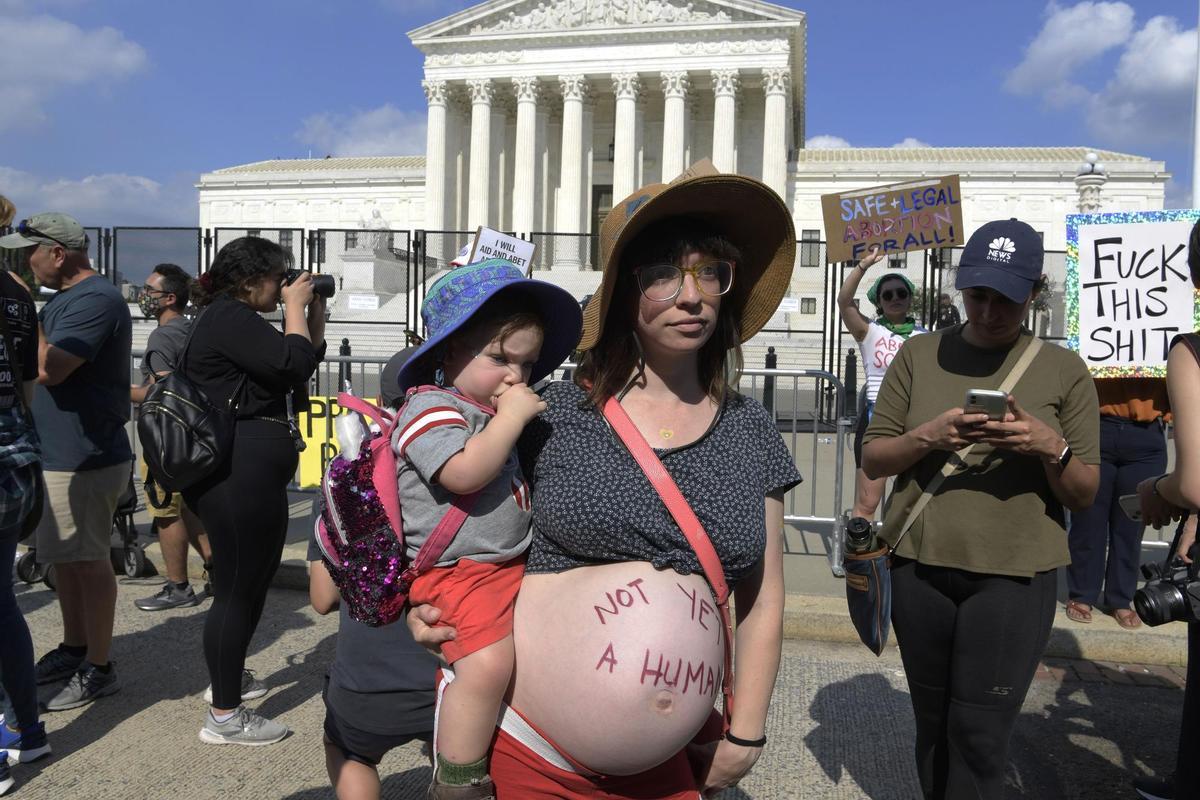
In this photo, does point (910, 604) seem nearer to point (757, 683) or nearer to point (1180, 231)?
point (757, 683)

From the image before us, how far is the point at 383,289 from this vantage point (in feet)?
82.1

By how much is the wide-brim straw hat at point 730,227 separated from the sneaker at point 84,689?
136 inches

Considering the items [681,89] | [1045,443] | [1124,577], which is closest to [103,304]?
[1045,443]

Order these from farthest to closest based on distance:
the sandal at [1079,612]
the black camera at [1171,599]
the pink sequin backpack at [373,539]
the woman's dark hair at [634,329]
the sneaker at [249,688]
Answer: the sandal at [1079,612] → the sneaker at [249,688] → the black camera at [1171,599] → the woman's dark hair at [634,329] → the pink sequin backpack at [373,539]

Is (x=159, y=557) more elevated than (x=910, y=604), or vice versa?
(x=910, y=604)

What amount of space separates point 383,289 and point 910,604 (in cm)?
2372

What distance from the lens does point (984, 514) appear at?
2615 mm

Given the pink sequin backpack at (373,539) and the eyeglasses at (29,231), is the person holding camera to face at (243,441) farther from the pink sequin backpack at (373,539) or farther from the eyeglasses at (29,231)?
the pink sequin backpack at (373,539)

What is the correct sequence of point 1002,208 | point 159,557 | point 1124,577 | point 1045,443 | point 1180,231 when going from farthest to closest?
point 1002,208 → point 159,557 → point 1124,577 → point 1180,231 → point 1045,443

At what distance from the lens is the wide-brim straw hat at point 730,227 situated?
1.82 m

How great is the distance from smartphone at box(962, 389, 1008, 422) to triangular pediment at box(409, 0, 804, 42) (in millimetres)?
46651

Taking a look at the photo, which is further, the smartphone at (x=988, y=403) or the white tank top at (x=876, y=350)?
the white tank top at (x=876, y=350)

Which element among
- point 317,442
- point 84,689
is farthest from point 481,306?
point 317,442

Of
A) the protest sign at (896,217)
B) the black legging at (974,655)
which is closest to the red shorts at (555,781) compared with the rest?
the black legging at (974,655)
